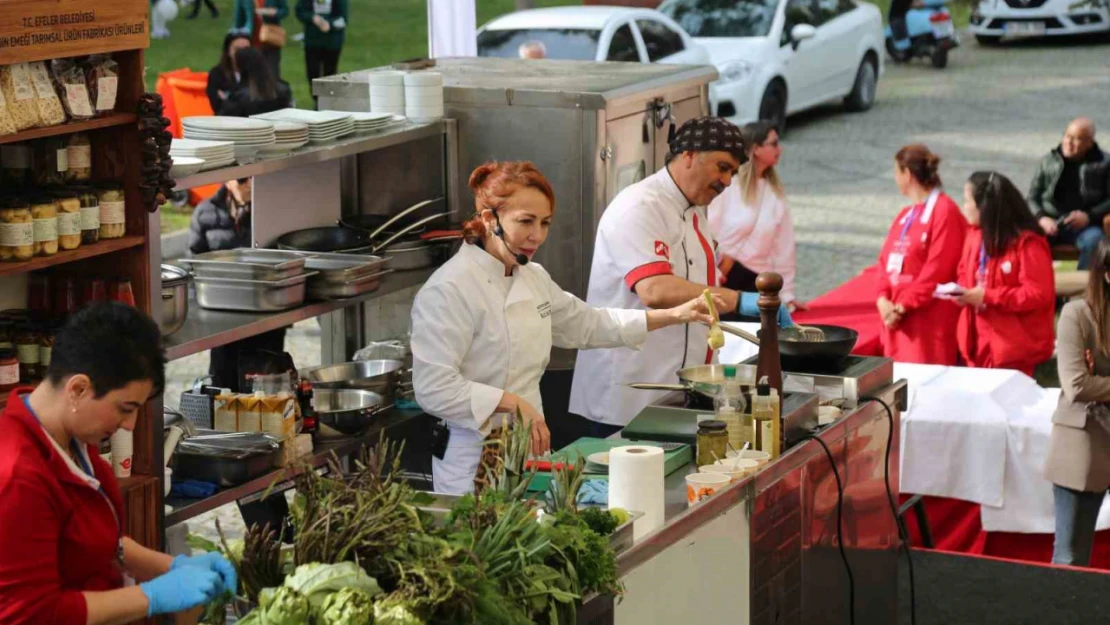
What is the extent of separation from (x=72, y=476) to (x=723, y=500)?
1.60 m

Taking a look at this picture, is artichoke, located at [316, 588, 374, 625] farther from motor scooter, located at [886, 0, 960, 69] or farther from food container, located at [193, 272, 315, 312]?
motor scooter, located at [886, 0, 960, 69]

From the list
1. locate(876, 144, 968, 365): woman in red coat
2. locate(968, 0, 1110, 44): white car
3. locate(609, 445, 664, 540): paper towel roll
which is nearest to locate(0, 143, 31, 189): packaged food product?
locate(609, 445, 664, 540): paper towel roll

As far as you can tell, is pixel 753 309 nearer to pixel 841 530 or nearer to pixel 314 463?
pixel 841 530

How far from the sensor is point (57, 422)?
2947 mm

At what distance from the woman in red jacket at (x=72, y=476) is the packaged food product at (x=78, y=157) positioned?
1462mm

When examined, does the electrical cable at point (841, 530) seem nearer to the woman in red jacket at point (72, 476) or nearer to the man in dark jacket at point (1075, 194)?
the woman in red jacket at point (72, 476)

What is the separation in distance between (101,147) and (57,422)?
1.67 metres

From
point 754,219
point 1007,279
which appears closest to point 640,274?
point 1007,279

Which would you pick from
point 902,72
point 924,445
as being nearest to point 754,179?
point 924,445

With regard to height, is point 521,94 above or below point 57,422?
above

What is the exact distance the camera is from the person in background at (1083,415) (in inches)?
226

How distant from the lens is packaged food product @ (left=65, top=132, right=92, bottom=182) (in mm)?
4316

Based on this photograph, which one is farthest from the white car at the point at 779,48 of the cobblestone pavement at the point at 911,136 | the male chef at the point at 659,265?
the male chef at the point at 659,265

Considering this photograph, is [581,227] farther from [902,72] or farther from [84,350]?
[902,72]
